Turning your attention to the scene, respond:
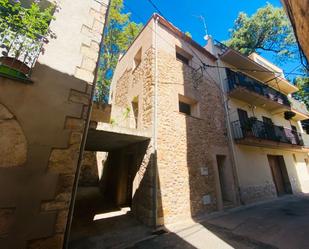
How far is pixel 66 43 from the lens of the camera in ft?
8.53

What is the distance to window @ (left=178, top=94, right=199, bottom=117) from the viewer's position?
753 cm

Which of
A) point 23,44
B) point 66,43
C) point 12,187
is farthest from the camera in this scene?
point 66,43

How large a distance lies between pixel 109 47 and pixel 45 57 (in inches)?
486

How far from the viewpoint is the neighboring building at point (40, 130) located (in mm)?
1793

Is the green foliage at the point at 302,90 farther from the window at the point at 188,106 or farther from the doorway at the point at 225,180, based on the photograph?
the window at the point at 188,106

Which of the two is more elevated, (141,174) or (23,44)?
(23,44)

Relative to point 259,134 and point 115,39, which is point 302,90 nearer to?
point 259,134

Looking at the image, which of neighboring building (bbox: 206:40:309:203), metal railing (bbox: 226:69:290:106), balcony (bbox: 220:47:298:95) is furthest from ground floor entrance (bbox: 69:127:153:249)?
balcony (bbox: 220:47:298:95)

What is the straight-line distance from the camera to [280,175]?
34.4 ft

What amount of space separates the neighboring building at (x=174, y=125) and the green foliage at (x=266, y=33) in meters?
10.3

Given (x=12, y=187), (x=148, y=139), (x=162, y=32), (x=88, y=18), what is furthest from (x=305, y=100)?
(x=12, y=187)

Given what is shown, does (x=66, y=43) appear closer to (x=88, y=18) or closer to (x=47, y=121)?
(x=88, y=18)

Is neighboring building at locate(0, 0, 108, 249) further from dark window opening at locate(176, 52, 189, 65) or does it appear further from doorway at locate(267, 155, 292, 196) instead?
doorway at locate(267, 155, 292, 196)

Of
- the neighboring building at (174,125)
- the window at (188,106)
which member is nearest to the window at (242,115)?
the neighboring building at (174,125)
